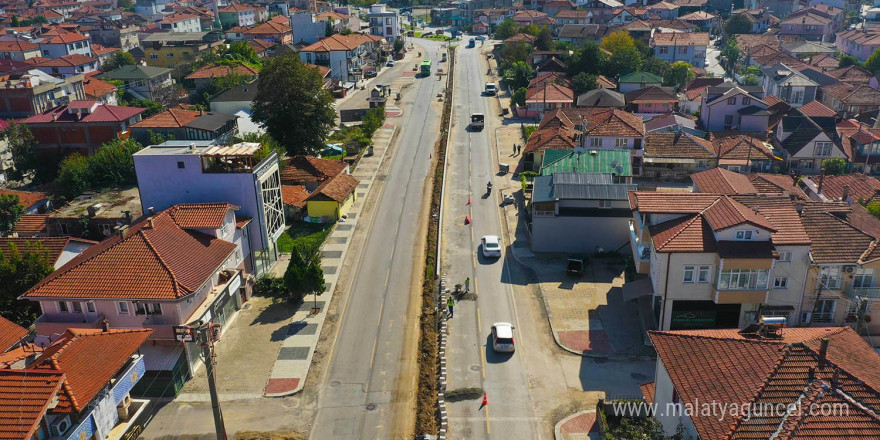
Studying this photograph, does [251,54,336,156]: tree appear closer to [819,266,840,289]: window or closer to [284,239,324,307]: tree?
[284,239,324,307]: tree

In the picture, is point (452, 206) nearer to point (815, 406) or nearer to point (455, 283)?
point (455, 283)

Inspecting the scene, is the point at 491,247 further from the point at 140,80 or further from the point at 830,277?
the point at 140,80

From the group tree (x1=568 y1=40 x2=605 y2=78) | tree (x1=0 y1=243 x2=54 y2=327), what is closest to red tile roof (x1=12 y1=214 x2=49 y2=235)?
tree (x1=0 y1=243 x2=54 y2=327)

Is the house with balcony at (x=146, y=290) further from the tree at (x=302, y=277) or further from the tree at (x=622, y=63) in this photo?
the tree at (x=622, y=63)

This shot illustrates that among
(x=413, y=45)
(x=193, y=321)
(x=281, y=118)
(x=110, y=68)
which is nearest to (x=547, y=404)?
(x=193, y=321)

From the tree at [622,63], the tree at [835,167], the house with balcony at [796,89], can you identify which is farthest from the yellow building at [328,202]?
the house with balcony at [796,89]

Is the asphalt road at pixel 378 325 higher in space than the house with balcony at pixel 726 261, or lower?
lower
